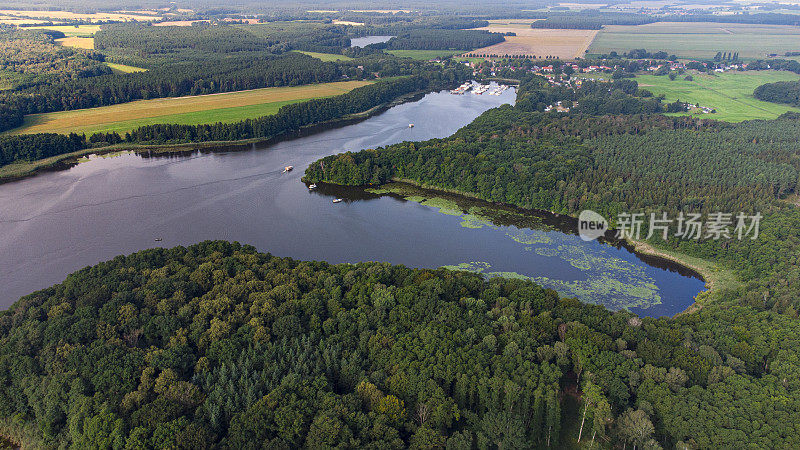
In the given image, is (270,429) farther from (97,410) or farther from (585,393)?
(585,393)

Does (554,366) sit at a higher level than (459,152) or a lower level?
lower

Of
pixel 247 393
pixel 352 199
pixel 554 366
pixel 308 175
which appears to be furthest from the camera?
pixel 308 175

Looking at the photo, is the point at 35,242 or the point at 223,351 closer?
the point at 223,351

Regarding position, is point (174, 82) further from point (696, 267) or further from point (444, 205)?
point (696, 267)

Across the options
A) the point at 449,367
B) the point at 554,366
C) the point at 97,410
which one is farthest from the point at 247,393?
the point at 554,366

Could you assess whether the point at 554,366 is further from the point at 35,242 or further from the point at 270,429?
the point at 35,242

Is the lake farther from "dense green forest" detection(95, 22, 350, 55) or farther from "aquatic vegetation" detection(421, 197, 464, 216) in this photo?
"dense green forest" detection(95, 22, 350, 55)

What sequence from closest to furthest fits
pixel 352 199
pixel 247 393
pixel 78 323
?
1. pixel 247 393
2. pixel 78 323
3. pixel 352 199

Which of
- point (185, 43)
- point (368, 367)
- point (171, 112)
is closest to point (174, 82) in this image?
point (171, 112)
